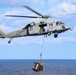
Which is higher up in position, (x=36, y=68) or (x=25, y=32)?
(x=25, y=32)

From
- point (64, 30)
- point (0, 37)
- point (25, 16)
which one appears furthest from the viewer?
point (0, 37)

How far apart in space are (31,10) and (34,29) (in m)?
4.75

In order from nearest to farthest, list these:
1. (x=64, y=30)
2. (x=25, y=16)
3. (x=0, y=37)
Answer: (x=25, y=16), (x=64, y=30), (x=0, y=37)

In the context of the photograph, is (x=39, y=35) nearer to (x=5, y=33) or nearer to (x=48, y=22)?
(x=48, y=22)

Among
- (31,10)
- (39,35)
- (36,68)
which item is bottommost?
(36,68)

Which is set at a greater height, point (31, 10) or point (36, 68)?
point (31, 10)

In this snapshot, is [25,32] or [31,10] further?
[25,32]

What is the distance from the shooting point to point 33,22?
49.6m

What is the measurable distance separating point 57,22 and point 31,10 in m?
5.95

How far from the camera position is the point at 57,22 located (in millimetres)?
50094

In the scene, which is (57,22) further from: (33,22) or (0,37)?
(0,37)

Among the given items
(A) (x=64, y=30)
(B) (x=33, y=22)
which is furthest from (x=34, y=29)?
(A) (x=64, y=30)

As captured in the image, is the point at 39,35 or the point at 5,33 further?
the point at 5,33

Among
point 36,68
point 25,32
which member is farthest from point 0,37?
point 36,68
